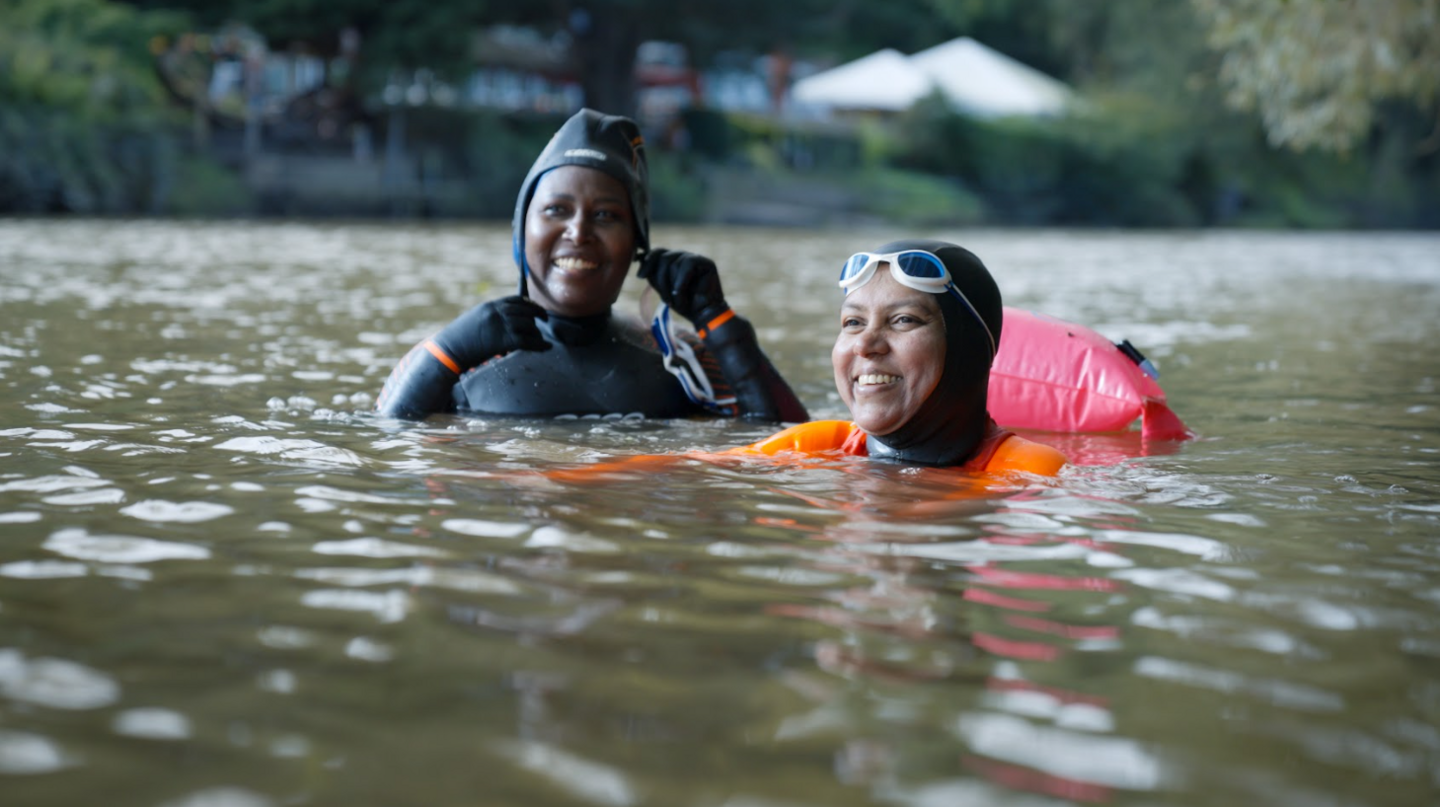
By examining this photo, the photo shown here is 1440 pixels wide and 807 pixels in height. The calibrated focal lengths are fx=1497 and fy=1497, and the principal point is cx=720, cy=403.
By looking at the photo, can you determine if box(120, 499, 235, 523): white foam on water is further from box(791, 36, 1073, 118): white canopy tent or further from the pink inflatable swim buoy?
box(791, 36, 1073, 118): white canopy tent

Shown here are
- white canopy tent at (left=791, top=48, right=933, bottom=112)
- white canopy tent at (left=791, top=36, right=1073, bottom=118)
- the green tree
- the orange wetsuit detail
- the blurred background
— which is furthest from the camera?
white canopy tent at (left=791, top=48, right=933, bottom=112)

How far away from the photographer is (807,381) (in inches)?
351

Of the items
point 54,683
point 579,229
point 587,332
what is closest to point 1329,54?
point 587,332

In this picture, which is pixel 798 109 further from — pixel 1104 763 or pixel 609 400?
pixel 1104 763

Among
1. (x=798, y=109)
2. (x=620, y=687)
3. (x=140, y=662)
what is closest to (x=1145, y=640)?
(x=620, y=687)

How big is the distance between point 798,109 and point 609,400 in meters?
47.2

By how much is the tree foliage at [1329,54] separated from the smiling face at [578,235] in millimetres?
10183

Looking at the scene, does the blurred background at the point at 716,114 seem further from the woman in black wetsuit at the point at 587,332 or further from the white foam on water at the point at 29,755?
the white foam on water at the point at 29,755

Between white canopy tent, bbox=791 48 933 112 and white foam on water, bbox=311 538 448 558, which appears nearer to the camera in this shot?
→ white foam on water, bbox=311 538 448 558

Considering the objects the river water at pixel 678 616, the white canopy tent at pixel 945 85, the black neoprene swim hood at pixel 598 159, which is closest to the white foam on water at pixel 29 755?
the river water at pixel 678 616

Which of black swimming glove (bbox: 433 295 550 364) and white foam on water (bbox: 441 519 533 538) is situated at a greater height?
black swimming glove (bbox: 433 295 550 364)

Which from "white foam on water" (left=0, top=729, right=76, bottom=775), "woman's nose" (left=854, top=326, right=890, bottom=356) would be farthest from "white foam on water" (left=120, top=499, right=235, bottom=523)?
"woman's nose" (left=854, top=326, right=890, bottom=356)

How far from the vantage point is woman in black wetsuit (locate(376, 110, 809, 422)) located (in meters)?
6.44

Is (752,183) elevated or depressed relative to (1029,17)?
depressed
